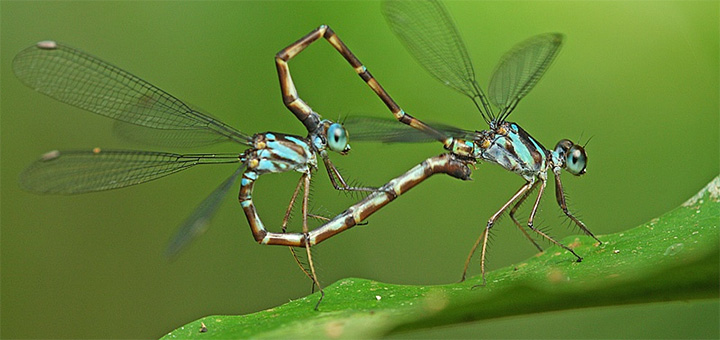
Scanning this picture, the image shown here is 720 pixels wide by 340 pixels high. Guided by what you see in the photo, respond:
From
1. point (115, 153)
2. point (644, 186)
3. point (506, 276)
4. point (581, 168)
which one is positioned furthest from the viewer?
point (644, 186)

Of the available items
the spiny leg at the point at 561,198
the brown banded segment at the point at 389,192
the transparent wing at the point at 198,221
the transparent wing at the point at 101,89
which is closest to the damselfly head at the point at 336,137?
the brown banded segment at the point at 389,192

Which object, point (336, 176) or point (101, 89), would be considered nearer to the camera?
point (336, 176)

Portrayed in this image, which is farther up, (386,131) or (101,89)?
(101,89)

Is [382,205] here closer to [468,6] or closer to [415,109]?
[415,109]

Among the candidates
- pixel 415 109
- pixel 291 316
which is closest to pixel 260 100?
pixel 415 109

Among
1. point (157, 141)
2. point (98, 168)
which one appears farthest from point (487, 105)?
point (98, 168)

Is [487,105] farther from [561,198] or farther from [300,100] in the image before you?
[300,100]

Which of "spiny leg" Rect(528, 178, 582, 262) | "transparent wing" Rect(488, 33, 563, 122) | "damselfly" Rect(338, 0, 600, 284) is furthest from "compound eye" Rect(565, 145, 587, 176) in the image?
"transparent wing" Rect(488, 33, 563, 122)
